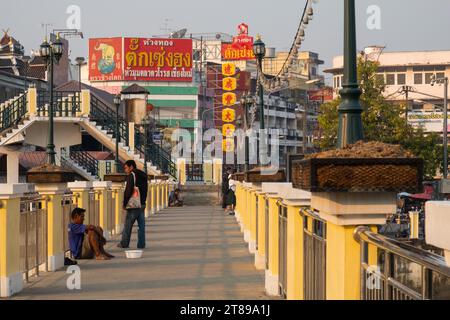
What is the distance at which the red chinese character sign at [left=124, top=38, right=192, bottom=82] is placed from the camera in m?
132

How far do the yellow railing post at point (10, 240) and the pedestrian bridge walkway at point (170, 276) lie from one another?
195mm

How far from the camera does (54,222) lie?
17734 mm

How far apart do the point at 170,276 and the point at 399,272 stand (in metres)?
10.0

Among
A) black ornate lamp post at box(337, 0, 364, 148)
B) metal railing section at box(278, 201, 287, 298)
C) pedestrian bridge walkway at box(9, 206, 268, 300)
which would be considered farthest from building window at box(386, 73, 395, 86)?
black ornate lamp post at box(337, 0, 364, 148)

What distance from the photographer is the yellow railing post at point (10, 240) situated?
1344 cm

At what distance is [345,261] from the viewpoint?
7562 millimetres

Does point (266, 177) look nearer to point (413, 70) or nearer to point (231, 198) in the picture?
point (231, 198)

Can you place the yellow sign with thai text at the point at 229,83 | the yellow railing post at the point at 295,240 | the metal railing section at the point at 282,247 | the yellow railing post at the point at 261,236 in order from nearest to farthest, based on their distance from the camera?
1. the yellow railing post at the point at 295,240
2. the metal railing section at the point at 282,247
3. the yellow railing post at the point at 261,236
4. the yellow sign with thai text at the point at 229,83

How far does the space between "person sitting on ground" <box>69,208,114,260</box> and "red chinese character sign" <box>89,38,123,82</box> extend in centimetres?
11629

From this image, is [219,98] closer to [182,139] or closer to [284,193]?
[182,139]

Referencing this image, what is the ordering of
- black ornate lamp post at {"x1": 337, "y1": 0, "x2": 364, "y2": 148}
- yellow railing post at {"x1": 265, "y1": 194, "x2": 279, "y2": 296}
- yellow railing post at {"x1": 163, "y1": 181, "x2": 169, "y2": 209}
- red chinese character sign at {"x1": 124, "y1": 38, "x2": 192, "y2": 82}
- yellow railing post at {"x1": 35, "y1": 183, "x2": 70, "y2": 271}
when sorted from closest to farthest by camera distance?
black ornate lamp post at {"x1": 337, "y1": 0, "x2": 364, "y2": 148} → yellow railing post at {"x1": 265, "y1": 194, "x2": 279, "y2": 296} → yellow railing post at {"x1": 35, "y1": 183, "x2": 70, "y2": 271} → yellow railing post at {"x1": 163, "y1": 181, "x2": 169, "y2": 209} → red chinese character sign at {"x1": 124, "y1": 38, "x2": 192, "y2": 82}

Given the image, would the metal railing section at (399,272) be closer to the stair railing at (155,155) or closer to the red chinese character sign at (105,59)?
the stair railing at (155,155)

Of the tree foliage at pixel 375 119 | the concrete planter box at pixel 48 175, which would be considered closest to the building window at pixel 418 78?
the tree foliage at pixel 375 119

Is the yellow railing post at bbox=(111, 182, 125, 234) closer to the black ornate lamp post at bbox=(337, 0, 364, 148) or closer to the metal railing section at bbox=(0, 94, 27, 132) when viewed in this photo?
the black ornate lamp post at bbox=(337, 0, 364, 148)
